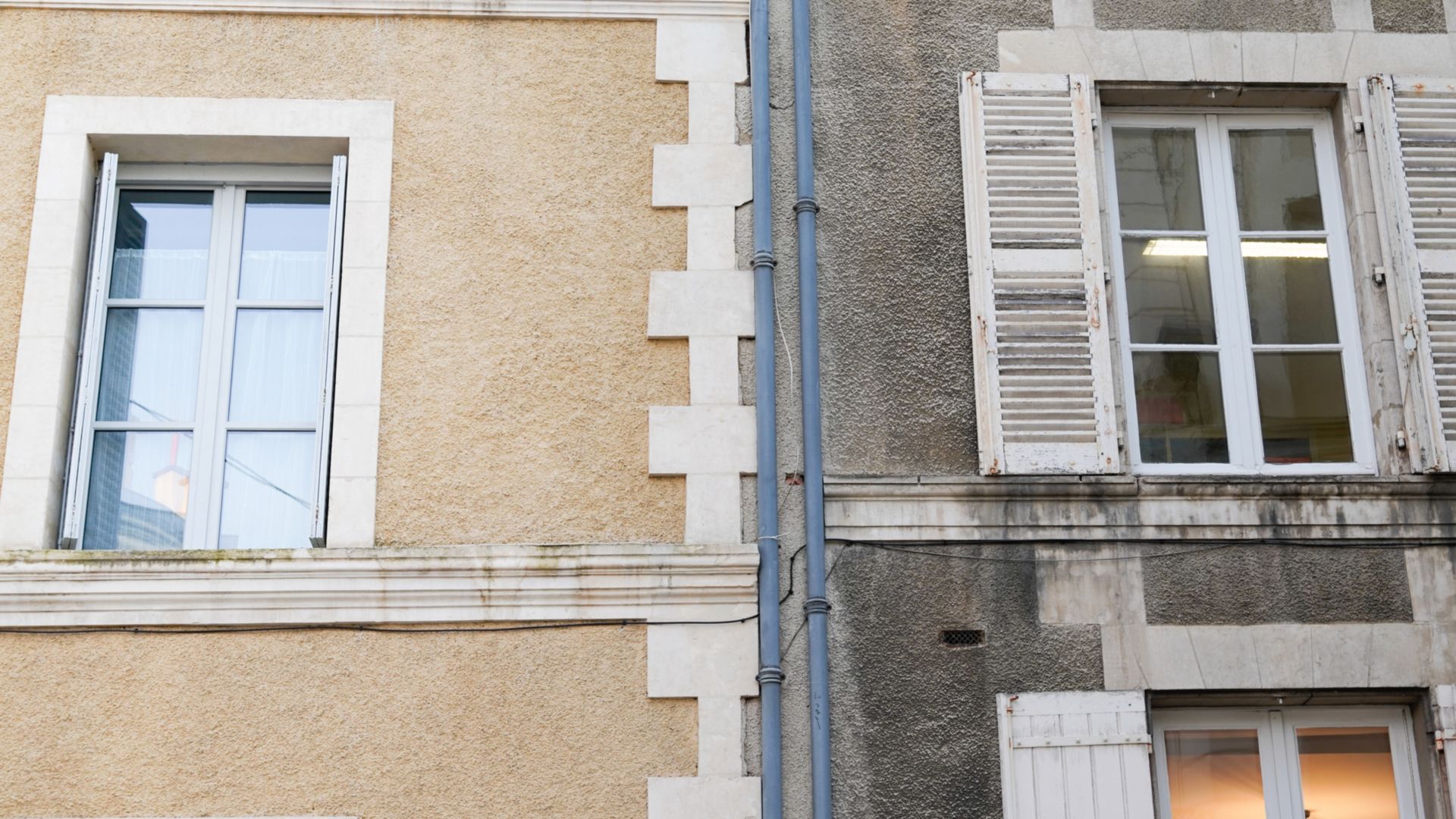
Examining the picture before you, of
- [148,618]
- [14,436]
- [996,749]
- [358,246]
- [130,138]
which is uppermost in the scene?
[130,138]

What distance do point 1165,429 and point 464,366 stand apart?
2.37 metres

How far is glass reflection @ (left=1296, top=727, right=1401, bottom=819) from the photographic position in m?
5.48

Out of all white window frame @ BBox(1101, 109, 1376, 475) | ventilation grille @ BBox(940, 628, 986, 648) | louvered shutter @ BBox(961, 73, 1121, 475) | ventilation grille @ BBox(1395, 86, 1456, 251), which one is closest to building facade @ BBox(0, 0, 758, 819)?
ventilation grille @ BBox(940, 628, 986, 648)

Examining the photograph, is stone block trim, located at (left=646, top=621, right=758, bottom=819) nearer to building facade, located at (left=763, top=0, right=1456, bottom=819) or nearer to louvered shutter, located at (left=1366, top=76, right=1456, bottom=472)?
building facade, located at (left=763, top=0, right=1456, bottom=819)

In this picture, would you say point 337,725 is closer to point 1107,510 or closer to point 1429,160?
point 1107,510

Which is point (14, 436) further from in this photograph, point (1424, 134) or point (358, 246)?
point (1424, 134)

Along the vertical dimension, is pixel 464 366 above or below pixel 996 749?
above

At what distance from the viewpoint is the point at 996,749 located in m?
5.37

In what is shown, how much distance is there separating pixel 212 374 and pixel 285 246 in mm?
530

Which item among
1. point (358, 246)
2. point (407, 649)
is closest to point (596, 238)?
point (358, 246)

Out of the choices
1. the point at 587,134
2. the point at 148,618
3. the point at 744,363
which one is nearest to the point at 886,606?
the point at 744,363

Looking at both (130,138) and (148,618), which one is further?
(130,138)

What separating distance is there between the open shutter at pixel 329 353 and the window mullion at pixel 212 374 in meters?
0.34

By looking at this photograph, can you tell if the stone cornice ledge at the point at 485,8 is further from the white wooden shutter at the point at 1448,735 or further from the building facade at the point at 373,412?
the white wooden shutter at the point at 1448,735
